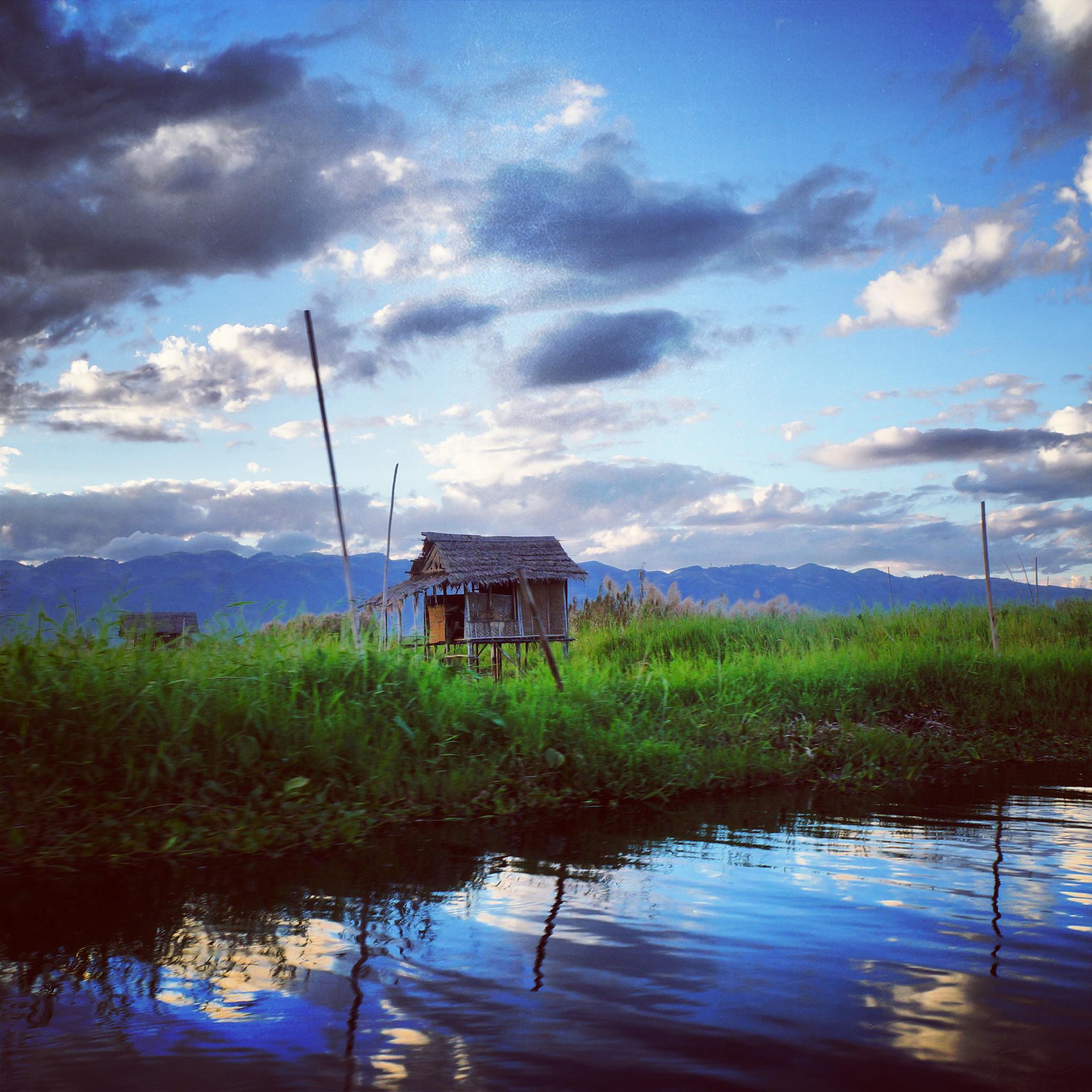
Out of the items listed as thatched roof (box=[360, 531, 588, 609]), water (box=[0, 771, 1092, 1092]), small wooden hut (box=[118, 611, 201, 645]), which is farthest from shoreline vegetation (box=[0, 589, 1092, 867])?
thatched roof (box=[360, 531, 588, 609])

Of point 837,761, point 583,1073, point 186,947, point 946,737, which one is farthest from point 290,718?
point 946,737

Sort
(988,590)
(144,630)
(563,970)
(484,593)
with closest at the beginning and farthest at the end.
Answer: (563,970) < (144,630) < (988,590) < (484,593)

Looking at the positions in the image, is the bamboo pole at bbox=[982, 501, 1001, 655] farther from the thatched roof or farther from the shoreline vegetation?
the thatched roof

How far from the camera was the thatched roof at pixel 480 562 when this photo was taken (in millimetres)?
20078

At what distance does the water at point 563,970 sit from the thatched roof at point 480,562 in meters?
15.1

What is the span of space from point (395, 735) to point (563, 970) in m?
3.09

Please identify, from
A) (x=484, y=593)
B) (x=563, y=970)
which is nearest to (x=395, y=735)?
(x=563, y=970)

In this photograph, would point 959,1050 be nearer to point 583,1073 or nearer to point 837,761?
point 583,1073

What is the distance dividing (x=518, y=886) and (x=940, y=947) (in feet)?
→ 5.97

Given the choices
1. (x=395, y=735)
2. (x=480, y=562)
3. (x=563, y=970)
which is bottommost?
(x=563, y=970)

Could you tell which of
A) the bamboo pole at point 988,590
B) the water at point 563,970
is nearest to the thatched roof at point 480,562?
the bamboo pole at point 988,590

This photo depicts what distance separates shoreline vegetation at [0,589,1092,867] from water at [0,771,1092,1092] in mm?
532

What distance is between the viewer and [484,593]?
20469 millimetres

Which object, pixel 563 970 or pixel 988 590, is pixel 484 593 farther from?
pixel 563 970
